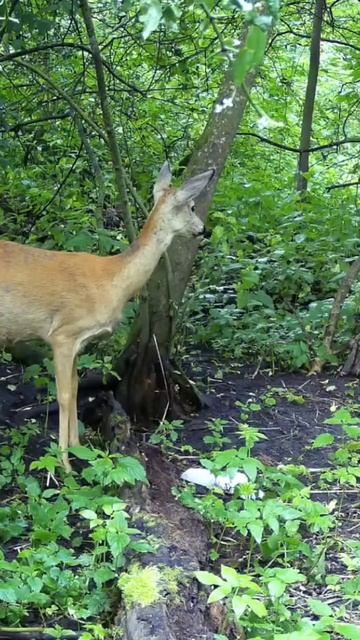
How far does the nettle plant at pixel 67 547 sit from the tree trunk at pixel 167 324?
1.30m

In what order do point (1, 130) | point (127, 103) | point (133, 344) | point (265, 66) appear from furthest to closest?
point (265, 66), point (127, 103), point (1, 130), point (133, 344)

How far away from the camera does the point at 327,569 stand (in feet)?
13.1

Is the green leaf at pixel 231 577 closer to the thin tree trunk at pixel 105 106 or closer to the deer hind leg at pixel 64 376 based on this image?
the deer hind leg at pixel 64 376

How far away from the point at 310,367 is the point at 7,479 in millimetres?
2830

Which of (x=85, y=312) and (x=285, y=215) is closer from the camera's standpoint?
(x=85, y=312)

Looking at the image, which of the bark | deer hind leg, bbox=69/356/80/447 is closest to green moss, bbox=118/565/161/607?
deer hind leg, bbox=69/356/80/447

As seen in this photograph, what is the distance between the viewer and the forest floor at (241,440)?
391 centimetres

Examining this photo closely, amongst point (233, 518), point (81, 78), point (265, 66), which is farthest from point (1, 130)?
point (265, 66)

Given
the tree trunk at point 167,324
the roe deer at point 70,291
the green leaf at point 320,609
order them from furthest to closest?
the tree trunk at point 167,324 → the roe deer at point 70,291 → the green leaf at point 320,609

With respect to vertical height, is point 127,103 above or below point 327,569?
above

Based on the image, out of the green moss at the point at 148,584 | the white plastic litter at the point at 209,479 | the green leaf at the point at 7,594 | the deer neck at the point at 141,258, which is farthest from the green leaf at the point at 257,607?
the deer neck at the point at 141,258

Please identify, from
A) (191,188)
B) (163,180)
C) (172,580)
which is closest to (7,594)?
(172,580)

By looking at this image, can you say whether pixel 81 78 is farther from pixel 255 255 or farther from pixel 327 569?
pixel 327 569

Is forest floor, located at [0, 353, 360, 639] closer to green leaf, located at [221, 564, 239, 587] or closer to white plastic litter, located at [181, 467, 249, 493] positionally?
white plastic litter, located at [181, 467, 249, 493]
